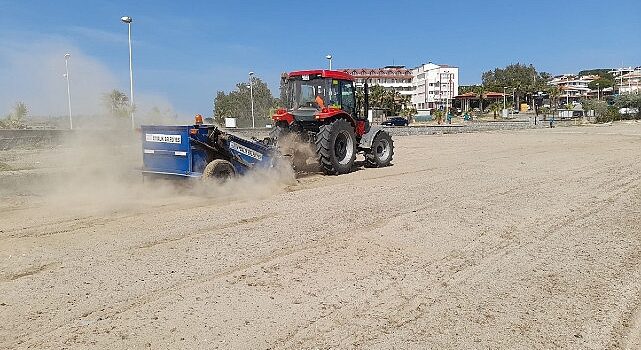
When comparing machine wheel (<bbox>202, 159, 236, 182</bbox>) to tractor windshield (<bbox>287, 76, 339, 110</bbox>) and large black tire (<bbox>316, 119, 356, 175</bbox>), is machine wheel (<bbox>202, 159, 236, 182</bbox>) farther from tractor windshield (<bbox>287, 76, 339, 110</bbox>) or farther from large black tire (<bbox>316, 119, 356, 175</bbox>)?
tractor windshield (<bbox>287, 76, 339, 110</bbox>)

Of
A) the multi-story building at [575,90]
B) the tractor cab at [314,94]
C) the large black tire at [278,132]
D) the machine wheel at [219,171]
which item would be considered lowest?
the machine wheel at [219,171]

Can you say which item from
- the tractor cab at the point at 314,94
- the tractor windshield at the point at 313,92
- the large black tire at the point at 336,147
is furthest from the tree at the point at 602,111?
the tractor windshield at the point at 313,92

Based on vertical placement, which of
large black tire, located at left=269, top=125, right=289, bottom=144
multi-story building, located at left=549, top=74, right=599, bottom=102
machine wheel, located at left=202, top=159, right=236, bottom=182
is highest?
multi-story building, located at left=549, top=74, right=599, bottom=102

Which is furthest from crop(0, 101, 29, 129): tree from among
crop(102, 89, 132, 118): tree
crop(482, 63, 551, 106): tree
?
crop(482, 63, 551, 106): tree

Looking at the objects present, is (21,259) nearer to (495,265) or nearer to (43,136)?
(495,265)

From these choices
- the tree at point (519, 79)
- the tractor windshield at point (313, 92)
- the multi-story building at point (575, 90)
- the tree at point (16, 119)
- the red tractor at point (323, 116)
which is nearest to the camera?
the red tractor at point (323, 116)

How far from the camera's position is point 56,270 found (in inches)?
194

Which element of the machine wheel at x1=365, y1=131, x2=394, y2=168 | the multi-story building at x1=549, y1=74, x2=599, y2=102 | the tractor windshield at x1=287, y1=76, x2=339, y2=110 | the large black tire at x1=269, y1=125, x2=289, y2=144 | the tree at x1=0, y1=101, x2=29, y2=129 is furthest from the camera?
the multi-story building at x1=549, y1=74, x2=599, y2=102

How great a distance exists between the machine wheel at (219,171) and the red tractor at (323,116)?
2.58 meters

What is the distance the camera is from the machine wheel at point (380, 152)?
13.6 m

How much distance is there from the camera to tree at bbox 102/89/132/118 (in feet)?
38.0

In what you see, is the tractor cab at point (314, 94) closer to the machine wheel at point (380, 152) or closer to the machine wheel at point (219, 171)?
the machine wheel at point (380, 152)

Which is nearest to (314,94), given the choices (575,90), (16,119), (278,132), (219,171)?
(278,132)

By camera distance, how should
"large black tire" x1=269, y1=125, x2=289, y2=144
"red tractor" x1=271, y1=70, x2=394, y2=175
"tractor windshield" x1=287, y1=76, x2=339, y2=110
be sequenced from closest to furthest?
"red tractor" x1=271, y1=70, x2=394, y2=175, "large black tire" x1=269, y1=125, x2=289, y2=144, "tractor windshield" x1=287, y1=76, x2=339, y2=110
